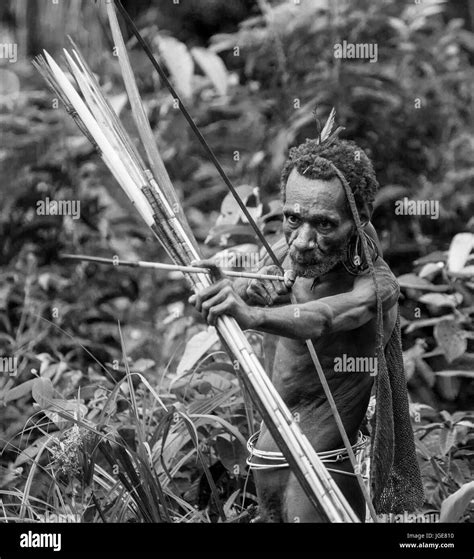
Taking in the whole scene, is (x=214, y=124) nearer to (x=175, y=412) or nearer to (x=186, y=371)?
(x=186, y=371)

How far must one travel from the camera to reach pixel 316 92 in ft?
17.0

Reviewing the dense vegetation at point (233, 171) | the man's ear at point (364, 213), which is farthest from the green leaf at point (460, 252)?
the man's ear at point (364, 213)

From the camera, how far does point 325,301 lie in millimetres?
2324

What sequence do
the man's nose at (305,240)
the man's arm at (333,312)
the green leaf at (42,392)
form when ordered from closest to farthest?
the man's arm at (333,312)
the man's nose at (305,240)
the green leaf at (42,392)

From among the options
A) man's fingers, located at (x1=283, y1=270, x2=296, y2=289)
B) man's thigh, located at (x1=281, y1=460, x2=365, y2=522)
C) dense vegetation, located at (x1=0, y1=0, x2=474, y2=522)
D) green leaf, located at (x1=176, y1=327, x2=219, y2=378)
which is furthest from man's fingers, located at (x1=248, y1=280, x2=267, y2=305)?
dense vegetation, located at (x1=0, y1=0, x2=474, y2=522)

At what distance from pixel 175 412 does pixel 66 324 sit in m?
2.15

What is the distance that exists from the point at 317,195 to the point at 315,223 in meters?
0.06

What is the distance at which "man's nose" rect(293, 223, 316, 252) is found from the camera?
94.0 inches

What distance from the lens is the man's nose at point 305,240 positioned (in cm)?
239

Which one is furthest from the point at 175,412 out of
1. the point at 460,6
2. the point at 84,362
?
the point at 460,6

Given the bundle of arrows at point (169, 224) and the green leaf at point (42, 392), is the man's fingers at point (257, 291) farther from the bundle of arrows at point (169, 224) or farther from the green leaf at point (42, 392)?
the green leaf at point (42, 392)

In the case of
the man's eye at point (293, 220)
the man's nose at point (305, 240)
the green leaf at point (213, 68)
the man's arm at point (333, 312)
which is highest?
the green leaf at point (213, 68)

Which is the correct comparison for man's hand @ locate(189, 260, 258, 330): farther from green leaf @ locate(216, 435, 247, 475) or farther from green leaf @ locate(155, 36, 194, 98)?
green leaf @ locate(155, 36, 194, 98)

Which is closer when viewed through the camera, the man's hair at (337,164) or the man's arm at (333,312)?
the man's arm at (333,312)
